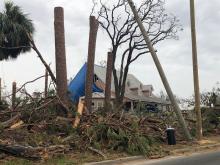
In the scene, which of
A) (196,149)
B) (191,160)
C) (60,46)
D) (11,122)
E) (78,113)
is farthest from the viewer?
(60,46)

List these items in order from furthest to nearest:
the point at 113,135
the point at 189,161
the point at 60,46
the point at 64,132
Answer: the point at 60,46, the point at 64,132, the point at 113,135, the point at 189,161

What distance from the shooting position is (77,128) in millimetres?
17188

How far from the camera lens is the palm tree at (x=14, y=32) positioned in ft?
103

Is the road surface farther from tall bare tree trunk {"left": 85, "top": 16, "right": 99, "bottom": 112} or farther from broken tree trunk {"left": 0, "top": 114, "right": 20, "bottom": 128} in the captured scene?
tall bare tree trunk {"left": 85, "top": 16, "right": 99, "bottom": 112}

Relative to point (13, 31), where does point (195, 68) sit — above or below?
below

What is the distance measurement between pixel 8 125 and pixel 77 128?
2302 millimetres

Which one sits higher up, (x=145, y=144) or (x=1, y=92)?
(x=1, y=92)

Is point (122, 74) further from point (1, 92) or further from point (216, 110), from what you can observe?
point (1, 92)

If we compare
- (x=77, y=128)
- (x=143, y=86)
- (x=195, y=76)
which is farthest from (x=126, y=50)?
(x=77, y=128)

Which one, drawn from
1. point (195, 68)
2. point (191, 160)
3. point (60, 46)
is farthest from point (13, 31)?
point (191, 160)

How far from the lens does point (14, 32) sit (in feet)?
103

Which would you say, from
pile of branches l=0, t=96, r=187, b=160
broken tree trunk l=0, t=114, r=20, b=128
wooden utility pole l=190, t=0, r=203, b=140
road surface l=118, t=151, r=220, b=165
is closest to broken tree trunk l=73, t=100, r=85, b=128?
pile of branches l=0, t=96, r=187, b=160

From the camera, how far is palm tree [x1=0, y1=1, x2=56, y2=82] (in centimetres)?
3131

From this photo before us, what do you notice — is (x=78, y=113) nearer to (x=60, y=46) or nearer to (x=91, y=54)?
(x=60, y=46)
